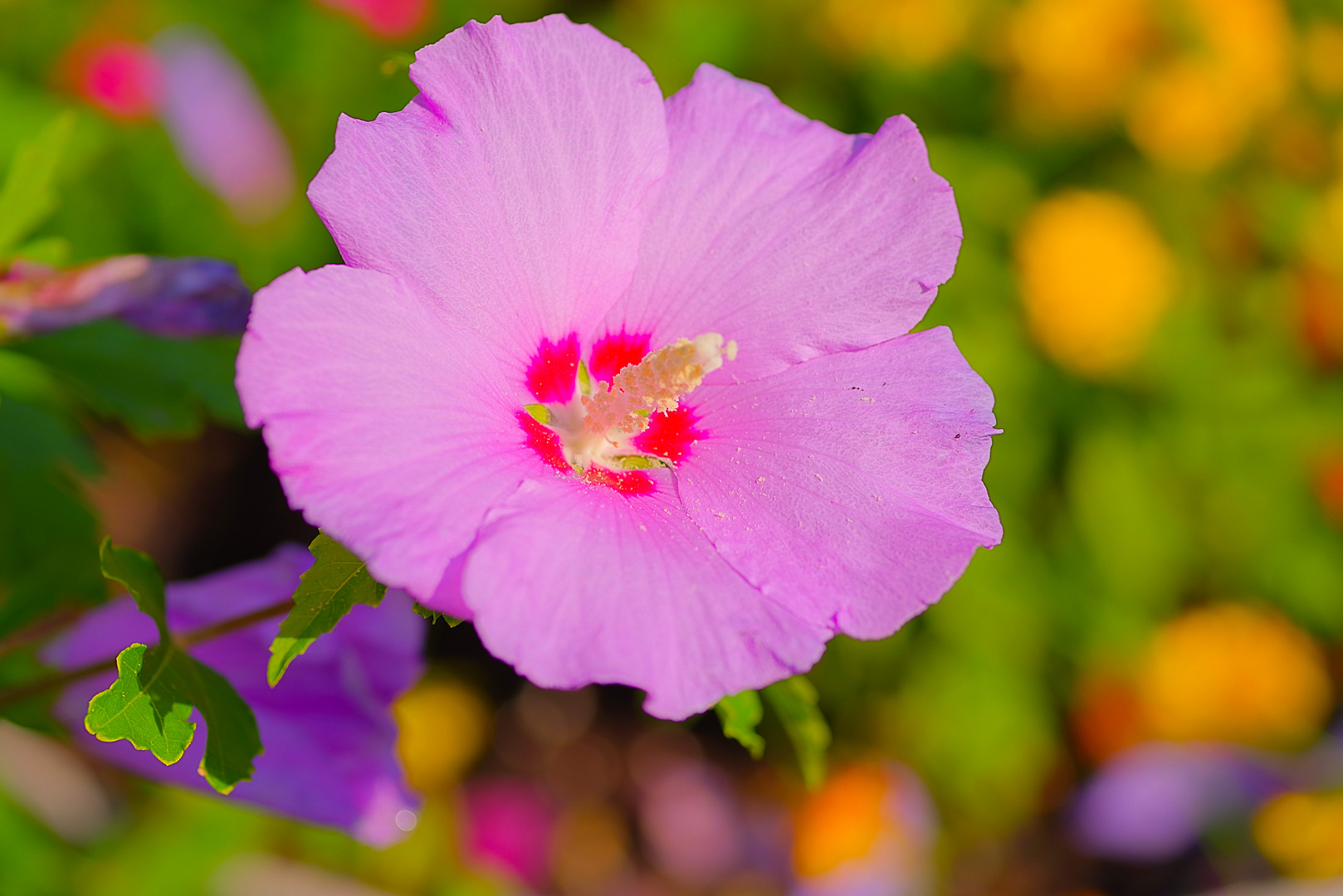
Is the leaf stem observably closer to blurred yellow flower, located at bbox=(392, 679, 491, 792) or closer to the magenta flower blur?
the magenta flower blur

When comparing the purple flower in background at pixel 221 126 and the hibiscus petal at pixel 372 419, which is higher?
the hibiscus petal at pixel 372 419

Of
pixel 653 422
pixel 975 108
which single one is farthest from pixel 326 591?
pixel 975 108

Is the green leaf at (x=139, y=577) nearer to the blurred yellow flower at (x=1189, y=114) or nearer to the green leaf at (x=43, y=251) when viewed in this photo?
the green leaf at (x=43, y=251)

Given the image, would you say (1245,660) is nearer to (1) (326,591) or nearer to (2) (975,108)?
(2) (975,108)

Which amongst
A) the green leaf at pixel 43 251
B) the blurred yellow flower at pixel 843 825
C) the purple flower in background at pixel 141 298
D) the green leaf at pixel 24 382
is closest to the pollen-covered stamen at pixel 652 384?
the purple flower in background at pixel 141 298

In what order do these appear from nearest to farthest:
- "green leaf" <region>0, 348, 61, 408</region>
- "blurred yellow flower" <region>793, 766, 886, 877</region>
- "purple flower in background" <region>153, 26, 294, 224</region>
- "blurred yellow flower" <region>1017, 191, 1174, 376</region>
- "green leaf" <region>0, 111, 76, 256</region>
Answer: "green leaf" <region>0, 111, 76, 256</region>
"green leaf" <region>0, 348, 61, 408</region>
"blurred yellow flower" <region>1017, 191, 1174, 376</region>
"purple flower in background" <region>153, 26, 294, 224</region>
"blurred yellow flower" <region>793, 766, 886, 877</region>

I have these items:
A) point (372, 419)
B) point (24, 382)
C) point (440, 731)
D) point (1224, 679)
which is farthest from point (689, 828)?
point (372, 419)

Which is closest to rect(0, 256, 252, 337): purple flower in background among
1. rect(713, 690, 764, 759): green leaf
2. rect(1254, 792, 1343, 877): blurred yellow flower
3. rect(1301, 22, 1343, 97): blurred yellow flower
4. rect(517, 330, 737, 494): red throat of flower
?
rect(517, 330, 737, 494): red throat of flower
